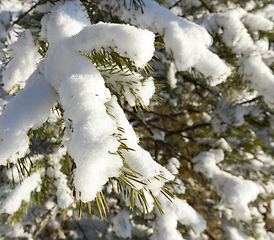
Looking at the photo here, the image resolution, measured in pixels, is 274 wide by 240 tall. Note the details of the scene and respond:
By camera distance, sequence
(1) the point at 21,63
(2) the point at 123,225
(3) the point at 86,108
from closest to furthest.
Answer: (3) the point at 86,108, (1) the point at 21,63, (2) the point at 123,225

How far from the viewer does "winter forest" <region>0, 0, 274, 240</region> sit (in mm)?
376

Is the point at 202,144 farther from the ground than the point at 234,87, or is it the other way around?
the point at 234,87

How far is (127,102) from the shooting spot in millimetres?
891

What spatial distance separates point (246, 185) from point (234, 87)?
826mm

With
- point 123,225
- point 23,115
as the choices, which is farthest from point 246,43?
point 123,225

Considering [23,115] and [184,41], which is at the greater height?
[23,115]

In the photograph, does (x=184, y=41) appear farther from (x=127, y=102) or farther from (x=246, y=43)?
(x=246, y=43)

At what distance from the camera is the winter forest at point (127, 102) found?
1.24 ft

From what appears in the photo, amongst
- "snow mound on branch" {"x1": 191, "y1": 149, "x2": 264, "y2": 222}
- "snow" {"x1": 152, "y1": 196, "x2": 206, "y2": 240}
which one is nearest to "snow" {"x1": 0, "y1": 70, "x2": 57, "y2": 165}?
"snow" {"x1": 152, "y1": 196, "x2": 206, "y2": 240}

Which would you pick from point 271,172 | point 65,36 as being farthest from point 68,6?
point 271,172

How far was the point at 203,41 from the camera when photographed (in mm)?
867

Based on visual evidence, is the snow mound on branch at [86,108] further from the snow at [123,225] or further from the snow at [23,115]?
the snow at [123,225]

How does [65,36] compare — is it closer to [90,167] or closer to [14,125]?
[14,125]

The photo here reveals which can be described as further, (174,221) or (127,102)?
(174,221)
